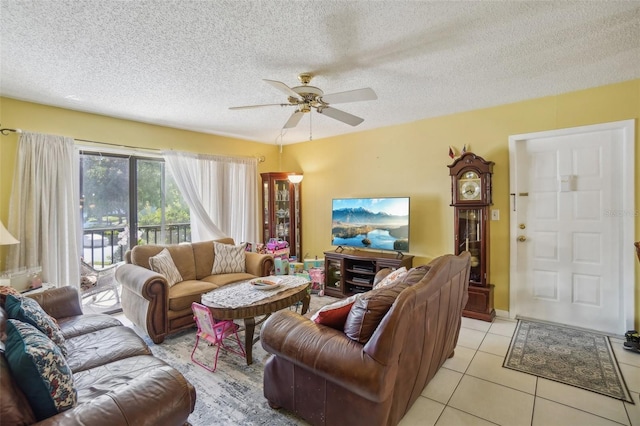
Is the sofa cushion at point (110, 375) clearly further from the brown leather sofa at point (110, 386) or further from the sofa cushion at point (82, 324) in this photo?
the sofa cushion at point (82, 324)

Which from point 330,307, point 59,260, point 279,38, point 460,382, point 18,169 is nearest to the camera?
point 330,307

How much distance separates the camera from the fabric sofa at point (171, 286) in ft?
9.83

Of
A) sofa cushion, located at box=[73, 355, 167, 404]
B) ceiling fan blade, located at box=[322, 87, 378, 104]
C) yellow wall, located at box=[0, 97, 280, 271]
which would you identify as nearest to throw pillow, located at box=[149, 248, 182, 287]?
yellow wall, located at box=[0, 97, 280, 271]

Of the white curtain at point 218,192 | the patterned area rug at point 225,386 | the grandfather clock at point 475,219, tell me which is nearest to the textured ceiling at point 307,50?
the grandfather clock at point 475,219

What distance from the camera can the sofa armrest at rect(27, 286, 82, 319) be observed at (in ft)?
8.16

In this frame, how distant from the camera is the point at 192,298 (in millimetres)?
3256

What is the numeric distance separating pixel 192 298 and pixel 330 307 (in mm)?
1990

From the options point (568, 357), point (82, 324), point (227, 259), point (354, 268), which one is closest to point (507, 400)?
point (568, 357)

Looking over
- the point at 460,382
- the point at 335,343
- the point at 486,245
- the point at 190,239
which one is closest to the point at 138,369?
the point at 335,343

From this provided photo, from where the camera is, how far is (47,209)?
3303 mm

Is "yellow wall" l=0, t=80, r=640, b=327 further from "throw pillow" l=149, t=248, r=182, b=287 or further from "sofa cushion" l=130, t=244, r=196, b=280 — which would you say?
"throw pillow" l=149, t=248, r=182, b=287

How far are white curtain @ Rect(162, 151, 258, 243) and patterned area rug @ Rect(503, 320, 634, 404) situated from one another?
4.04 m

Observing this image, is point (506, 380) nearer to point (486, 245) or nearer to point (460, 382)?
point (460, 382)

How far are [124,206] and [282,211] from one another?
238 centimetres
